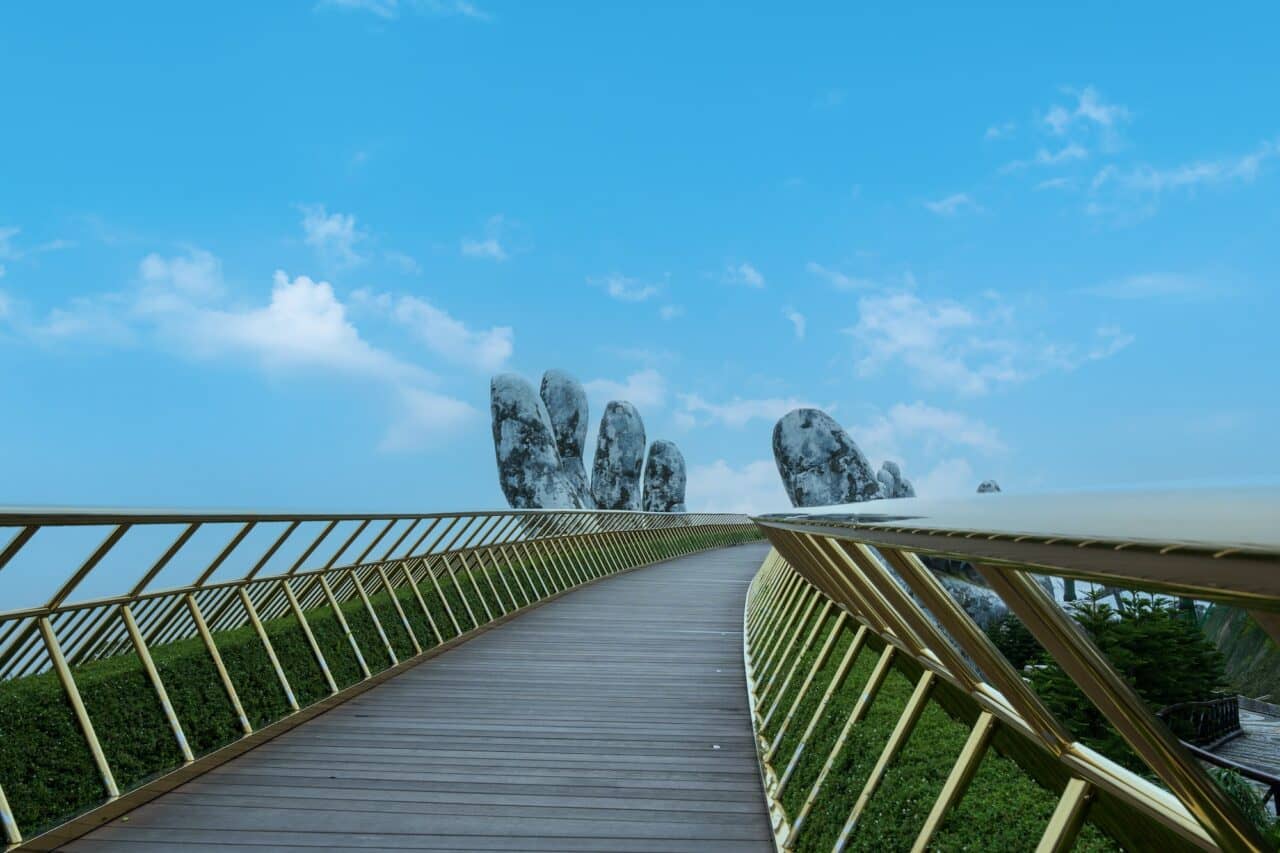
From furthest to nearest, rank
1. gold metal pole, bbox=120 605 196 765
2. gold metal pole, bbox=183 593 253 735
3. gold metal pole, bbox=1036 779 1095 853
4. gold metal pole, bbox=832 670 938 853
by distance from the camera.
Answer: gold metal pole, bbox=183 593 253 735 < gold metal pole, bbox=120 605 196 765 < gold metal pole, bbox=832 670 938 853 < gold metal pole, bbox=1036 779 1095 853

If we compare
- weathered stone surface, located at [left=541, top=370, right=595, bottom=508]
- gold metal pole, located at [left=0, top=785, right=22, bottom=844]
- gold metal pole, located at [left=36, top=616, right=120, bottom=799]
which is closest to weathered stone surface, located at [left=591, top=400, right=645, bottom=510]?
weathered stone surface, located at [left=541, top=370, right=595, bottom=508]

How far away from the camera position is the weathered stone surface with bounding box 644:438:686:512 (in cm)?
4878

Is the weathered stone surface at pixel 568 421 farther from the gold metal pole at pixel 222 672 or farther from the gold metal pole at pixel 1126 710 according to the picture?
the gold metal pole at pixel 1126 710

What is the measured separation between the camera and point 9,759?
196 inches

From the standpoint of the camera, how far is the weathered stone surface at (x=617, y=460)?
46.0m

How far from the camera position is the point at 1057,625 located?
198 cm

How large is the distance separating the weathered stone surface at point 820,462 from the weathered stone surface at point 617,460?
38.6ft

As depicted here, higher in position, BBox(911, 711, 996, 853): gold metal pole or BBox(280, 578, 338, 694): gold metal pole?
BBox(280, 578, 338, 694): gold metal pole

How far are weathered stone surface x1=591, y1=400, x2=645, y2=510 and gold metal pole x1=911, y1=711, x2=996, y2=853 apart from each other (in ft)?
140

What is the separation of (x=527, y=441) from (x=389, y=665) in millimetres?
27636

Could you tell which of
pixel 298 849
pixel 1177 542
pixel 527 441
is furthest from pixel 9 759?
pixel 527 441

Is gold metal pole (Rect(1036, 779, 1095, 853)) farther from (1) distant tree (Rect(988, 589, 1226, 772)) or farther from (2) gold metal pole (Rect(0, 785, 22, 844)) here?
(2) gold metal pole (Rect(0, 785, 22, 844))

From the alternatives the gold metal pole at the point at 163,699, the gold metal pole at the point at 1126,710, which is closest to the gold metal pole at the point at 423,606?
the gold metal pole at the point at 163,699

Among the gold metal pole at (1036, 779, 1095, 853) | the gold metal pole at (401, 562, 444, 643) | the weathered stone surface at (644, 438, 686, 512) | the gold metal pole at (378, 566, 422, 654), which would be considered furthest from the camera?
the weathered stone surface at (644, 438, 686, 512)
